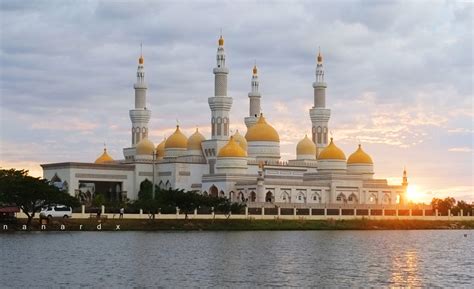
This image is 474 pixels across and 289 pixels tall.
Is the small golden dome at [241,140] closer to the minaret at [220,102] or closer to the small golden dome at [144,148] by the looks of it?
the minaret at [220,102]

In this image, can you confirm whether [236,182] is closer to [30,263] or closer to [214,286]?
[30,263]

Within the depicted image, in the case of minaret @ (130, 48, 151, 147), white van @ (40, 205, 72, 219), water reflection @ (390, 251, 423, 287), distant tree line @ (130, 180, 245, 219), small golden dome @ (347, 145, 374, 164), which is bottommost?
water reflection @ (390, 251, 423, 287)

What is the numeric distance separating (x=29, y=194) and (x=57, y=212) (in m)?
5.93

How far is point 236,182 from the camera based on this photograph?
11506 cm

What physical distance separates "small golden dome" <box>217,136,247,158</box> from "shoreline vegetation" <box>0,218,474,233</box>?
14.7 meters

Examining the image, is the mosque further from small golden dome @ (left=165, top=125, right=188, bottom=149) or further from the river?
the river

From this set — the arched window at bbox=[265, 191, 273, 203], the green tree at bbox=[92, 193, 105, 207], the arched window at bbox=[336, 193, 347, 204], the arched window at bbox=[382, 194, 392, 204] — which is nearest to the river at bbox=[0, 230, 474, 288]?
the green tree at bbox=[92, 193, 105, 207]

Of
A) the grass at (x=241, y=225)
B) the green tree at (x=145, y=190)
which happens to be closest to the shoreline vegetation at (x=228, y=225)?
the grass at (x=241, y=225)

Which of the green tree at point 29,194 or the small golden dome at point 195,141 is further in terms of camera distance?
the small golden dome at point 195,141

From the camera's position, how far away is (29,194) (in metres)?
81.4

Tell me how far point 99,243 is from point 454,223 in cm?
6002

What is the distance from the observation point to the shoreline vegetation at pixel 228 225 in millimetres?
84125

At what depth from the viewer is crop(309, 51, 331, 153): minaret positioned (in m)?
127

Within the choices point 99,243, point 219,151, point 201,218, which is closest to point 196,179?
point 219,151
